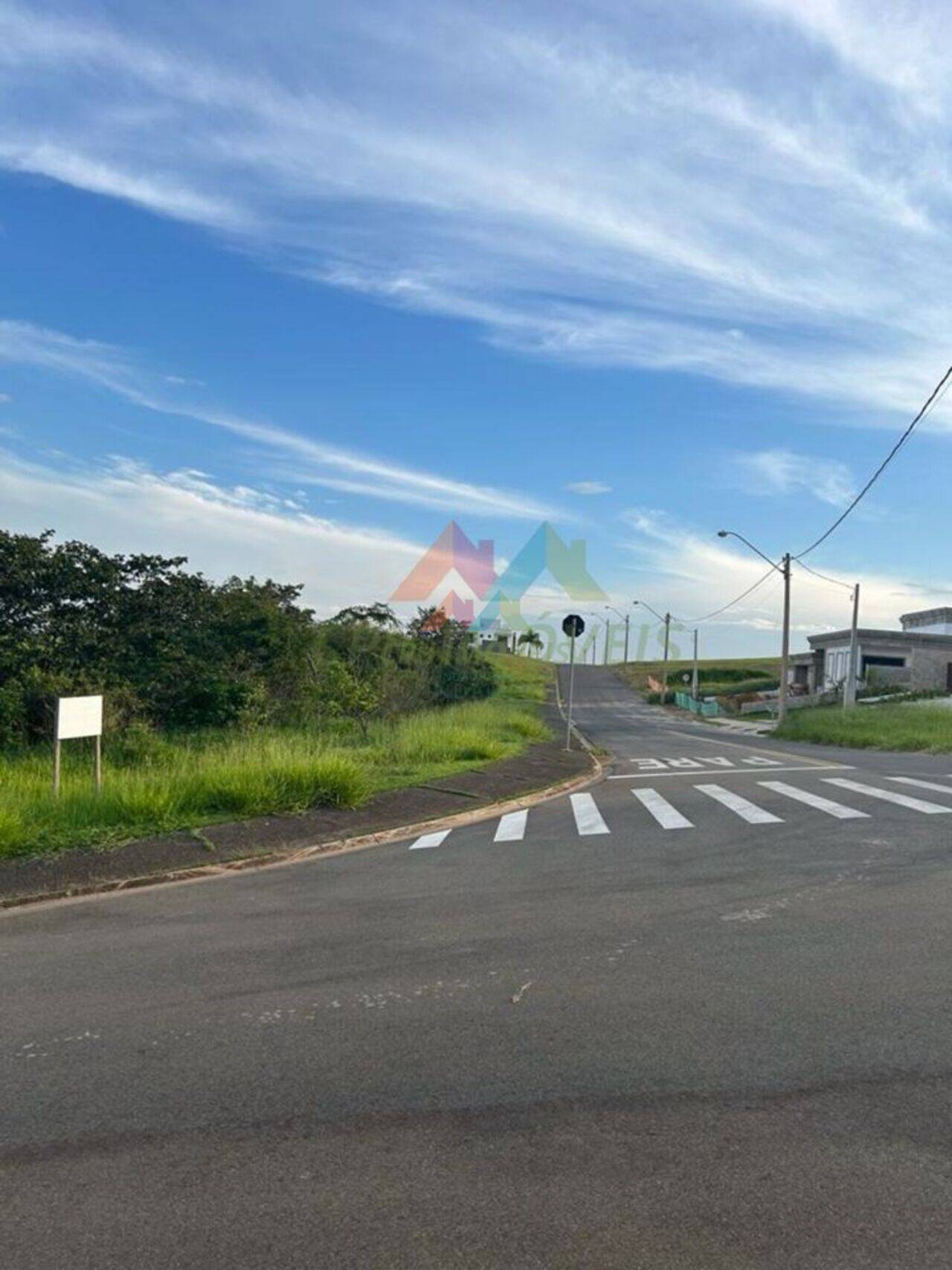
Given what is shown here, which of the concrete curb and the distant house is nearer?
the concrete curb

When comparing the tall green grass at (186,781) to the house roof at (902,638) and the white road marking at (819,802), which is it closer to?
the white road marking at (819,802)

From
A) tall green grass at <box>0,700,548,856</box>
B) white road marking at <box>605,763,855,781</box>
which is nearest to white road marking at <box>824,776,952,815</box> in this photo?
white road marking at <box>605,763,855,781</box>

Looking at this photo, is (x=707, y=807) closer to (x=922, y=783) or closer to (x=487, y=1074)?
(x=922, y=783)

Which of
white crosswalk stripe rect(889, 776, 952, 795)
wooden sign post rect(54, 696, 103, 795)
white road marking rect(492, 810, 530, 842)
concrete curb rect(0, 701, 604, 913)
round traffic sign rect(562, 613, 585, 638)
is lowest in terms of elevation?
concrete curb rect(0, 701, 604, 913)

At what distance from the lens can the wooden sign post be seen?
10750 mm

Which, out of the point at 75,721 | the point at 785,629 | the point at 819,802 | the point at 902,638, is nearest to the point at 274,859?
the point at 75,721

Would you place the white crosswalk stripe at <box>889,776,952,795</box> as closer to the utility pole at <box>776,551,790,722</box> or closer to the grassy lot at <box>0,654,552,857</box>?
the grassy lot at <box>0,654,552,857</box>

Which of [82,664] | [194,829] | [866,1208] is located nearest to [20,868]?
[194,829]

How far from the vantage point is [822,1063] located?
4719mm

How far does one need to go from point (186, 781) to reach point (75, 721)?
1.75 m

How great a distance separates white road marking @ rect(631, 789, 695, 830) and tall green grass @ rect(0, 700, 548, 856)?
3.40 metres

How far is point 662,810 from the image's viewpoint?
1390cm

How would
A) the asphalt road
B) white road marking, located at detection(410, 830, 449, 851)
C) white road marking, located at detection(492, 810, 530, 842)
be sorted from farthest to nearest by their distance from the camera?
white road marking, located at detection(492, 810, 530, 842), white road marking, located at detection(410, 830, 449, 851), the asphalt road

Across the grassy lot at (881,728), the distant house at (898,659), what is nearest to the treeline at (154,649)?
the grassy lot at (881,728)
